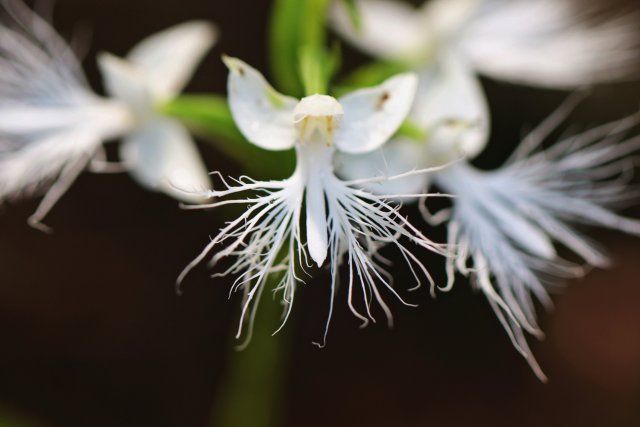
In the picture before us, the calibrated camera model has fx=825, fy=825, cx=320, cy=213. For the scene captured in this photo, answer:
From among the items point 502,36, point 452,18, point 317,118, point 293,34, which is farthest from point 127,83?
point 502,36

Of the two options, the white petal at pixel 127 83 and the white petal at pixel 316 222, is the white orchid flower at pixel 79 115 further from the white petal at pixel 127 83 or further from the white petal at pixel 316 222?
the white petal at pixel 316 222

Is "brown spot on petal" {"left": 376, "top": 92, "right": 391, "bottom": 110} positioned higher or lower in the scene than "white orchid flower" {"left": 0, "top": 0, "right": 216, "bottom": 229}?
lower

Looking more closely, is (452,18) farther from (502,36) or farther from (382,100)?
(382,100)

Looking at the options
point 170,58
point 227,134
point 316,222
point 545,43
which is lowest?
point 316,222

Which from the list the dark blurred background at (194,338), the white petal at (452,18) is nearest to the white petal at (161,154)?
the white petal at (452,18)

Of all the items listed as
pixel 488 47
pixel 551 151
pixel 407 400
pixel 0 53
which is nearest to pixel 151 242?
pixel 407 400

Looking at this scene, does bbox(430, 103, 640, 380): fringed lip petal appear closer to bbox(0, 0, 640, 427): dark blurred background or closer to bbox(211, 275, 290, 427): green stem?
bbox(211, 275, 290, 427): green stem

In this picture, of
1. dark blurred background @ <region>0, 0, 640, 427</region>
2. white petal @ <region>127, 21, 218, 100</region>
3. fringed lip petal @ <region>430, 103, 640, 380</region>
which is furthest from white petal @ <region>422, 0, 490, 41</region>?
dark blurred background @ <region>0, 0, 640, 427</region>
